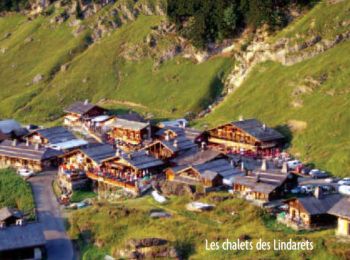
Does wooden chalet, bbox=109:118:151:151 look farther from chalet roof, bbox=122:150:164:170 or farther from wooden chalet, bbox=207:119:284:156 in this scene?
chalet roof, bbox=122:150:164:170

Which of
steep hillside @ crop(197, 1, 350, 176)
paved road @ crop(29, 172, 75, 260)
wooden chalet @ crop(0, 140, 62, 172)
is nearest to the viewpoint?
paved road @ crop(29, 172, 75, 260)

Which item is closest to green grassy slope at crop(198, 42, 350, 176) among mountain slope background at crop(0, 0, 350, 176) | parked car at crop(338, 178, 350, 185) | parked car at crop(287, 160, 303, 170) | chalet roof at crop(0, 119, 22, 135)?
mountain slope background at crop(0, 0, 350, 176)

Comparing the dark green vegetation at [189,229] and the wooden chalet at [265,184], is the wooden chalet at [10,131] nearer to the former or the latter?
the dark green vegetation at [189,229]

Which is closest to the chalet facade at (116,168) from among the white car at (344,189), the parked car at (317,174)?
the parked car at (317,174)

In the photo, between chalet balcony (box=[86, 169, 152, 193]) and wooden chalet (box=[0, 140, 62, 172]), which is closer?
chalet balcony (box=[86, 169, 152, 193])

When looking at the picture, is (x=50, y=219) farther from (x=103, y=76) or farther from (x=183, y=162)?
(x=103, y=76)

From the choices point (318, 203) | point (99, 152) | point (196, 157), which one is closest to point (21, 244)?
point (99, 152)
